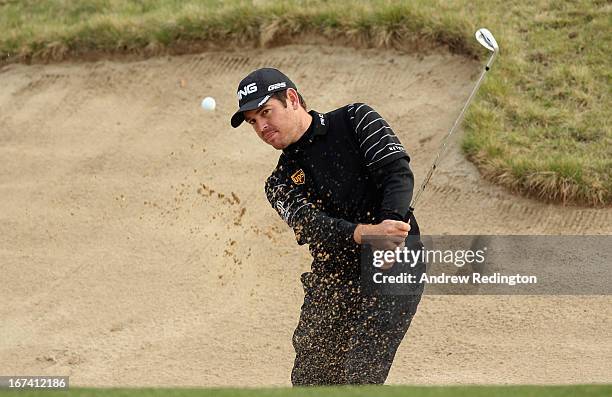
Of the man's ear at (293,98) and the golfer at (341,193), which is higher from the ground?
the man's ear at (293,98)

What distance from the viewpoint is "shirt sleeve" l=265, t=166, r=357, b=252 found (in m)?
6.23

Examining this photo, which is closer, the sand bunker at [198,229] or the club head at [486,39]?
A: the club head at [486,39]

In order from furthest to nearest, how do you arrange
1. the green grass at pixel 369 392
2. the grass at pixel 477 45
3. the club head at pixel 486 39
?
the grass at pixel 477 45 → the club head at pixel 486 39 → the green grass at pixel 369 392

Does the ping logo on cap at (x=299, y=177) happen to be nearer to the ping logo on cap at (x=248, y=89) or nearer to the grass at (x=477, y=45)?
the ping logo on cap at (x=248, y=89)

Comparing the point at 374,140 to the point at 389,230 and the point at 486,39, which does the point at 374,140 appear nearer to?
the point at 389,230

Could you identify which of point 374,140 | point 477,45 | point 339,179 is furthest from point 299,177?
point 477,45

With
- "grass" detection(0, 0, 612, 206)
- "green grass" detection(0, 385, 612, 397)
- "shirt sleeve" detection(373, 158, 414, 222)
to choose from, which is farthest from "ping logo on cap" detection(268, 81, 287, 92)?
"grass" detection(0, 0, 612, 206)

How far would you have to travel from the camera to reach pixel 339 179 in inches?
252

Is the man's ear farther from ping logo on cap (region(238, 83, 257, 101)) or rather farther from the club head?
the club head

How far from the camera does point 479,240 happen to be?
30.5ft

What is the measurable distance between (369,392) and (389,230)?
137 centimetres

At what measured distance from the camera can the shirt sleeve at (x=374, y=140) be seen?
6.26 meters

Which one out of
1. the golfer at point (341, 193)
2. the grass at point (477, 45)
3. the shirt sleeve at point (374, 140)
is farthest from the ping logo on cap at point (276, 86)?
the grass at point (477, 45)

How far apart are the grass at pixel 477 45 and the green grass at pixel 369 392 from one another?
4.40 m
